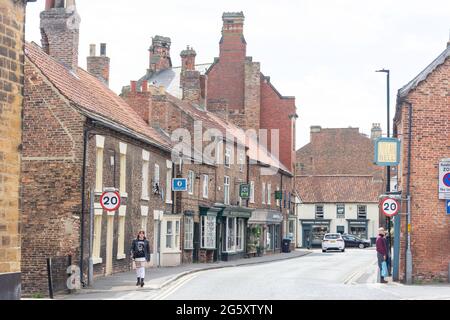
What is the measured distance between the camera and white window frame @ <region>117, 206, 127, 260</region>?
32375mm

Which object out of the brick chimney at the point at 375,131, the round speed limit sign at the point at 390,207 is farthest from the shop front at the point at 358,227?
the round speed limit sign at the point at 390,207

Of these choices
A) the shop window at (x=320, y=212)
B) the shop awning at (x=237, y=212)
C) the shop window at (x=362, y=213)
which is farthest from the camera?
the shop window at (x=320, y=212)

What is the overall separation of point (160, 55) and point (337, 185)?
23788mm

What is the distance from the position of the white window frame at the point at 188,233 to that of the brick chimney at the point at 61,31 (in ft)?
35.2

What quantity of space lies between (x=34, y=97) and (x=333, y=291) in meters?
11.8

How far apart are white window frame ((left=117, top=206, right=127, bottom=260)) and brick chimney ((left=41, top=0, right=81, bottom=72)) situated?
21.5ft

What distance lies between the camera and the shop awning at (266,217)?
2211 inches

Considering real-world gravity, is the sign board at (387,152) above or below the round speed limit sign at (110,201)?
above

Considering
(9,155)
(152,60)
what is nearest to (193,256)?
(9,155)

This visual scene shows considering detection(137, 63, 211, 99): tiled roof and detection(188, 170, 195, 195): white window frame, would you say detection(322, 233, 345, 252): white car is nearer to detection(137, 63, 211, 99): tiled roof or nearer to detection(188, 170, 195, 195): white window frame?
detection(137, 63, 211, 99): tiled roof

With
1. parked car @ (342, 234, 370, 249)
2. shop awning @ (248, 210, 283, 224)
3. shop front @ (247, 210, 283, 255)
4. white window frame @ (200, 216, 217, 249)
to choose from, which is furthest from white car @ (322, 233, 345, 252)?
white window frame @ (200, 216, 217, 249)

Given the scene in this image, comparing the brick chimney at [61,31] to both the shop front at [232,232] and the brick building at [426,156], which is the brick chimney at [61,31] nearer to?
the brick building at [426,156]

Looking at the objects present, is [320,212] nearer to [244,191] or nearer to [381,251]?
[244,191]

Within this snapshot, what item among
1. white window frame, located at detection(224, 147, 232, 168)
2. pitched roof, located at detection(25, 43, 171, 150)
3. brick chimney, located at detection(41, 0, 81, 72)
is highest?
brick chimney, located at detection(41, 0, 81, 72)
